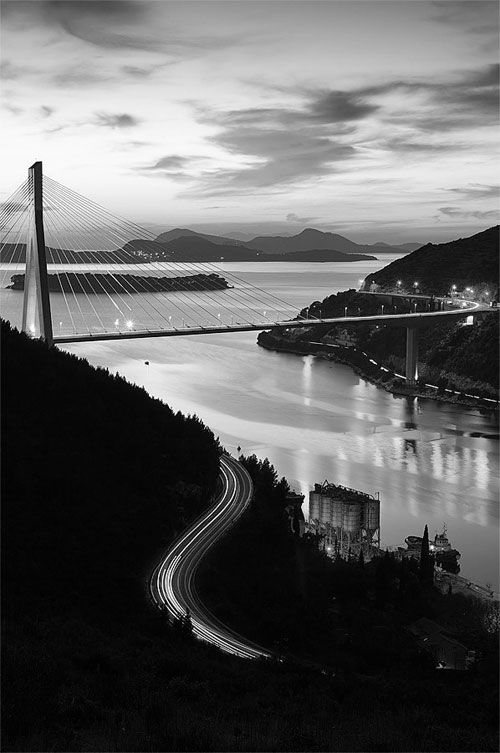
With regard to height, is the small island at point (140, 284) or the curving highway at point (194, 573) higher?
the small island at point (140, 284)

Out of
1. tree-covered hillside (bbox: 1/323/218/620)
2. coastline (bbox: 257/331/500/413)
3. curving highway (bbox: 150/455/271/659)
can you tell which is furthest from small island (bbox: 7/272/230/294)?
curving highway (bbox: 150/455/271/659)

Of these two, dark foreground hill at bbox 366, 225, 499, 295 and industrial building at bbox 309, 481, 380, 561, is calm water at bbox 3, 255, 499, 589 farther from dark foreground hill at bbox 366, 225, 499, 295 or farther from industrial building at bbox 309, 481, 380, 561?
dark foreground hill at bbox 366, 225, 499, 295

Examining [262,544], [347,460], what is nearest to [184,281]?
[347,460]

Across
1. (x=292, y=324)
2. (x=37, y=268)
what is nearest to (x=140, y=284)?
(x=292, y=324)

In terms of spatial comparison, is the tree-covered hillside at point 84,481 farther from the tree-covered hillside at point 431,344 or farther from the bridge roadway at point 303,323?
the tree-covered hillside at point 431,344

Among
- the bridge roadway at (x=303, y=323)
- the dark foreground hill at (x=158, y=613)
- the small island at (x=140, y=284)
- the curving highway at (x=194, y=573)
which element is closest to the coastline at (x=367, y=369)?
the bridge roadway at (x=303, y=323)

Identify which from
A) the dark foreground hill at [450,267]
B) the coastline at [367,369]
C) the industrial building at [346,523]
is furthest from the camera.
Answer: the dark foreground hill at [450,267]

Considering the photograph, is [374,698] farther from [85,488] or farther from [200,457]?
[200,457]
